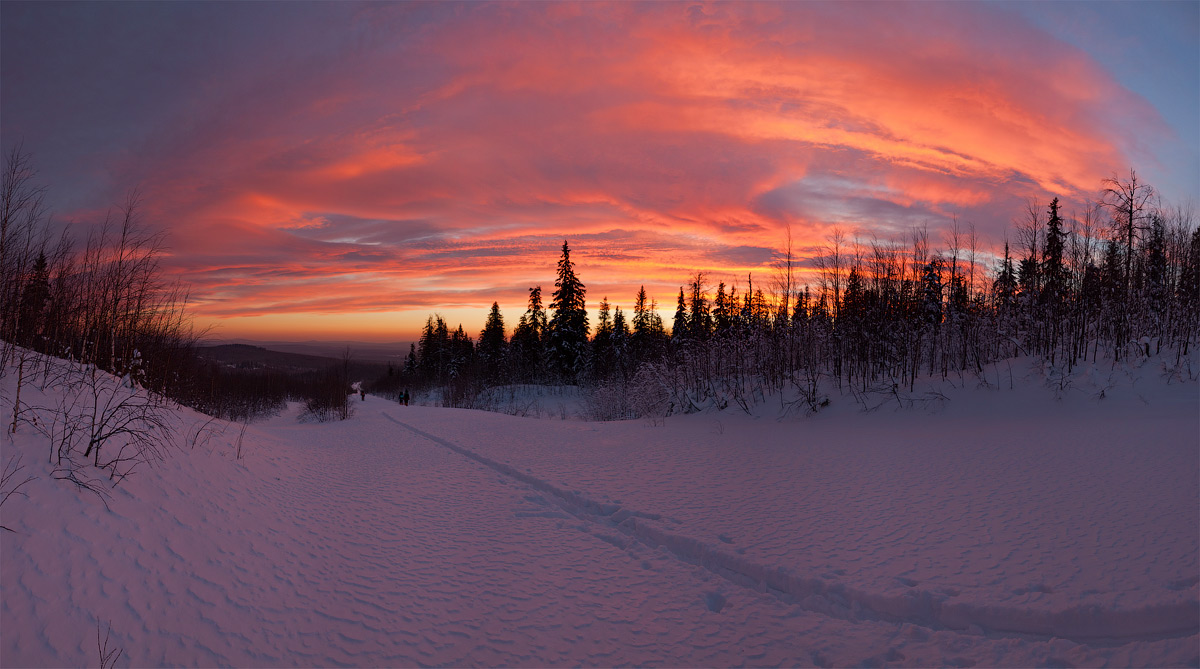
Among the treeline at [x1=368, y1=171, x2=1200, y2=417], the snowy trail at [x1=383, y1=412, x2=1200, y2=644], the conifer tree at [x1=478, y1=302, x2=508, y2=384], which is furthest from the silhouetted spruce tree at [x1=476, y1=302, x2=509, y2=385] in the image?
the snowy trail at [x1=383, y1=412, x2=1200, y2=644]

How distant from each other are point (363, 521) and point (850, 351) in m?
13.8

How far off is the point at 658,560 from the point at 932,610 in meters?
2.66

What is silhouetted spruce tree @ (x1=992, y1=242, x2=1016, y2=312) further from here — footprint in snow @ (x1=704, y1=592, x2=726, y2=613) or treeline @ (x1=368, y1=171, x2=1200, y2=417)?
footprint in snow @ (x1=704, y1=592, x2=726, y2=613)

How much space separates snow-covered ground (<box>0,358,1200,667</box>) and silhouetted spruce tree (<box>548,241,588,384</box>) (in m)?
37.4

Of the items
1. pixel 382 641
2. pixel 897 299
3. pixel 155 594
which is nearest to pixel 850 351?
pixel 897 299

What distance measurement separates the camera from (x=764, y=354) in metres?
16.9

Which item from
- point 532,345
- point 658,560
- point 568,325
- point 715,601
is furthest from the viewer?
point 532,345

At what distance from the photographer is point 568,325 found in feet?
157

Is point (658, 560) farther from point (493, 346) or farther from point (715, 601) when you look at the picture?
point (493, 346)

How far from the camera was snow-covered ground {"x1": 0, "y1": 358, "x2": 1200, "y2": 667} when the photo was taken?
13.1 feet

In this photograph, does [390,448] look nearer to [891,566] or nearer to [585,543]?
[585,543]

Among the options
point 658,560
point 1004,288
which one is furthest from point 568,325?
point 658,560

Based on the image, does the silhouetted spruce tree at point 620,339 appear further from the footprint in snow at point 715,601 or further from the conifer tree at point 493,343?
the footprint in snow at point 715,601

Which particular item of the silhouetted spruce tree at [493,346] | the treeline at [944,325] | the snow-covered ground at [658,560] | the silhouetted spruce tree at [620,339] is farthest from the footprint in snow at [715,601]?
the silhouetted spruce tree at [493,346]
